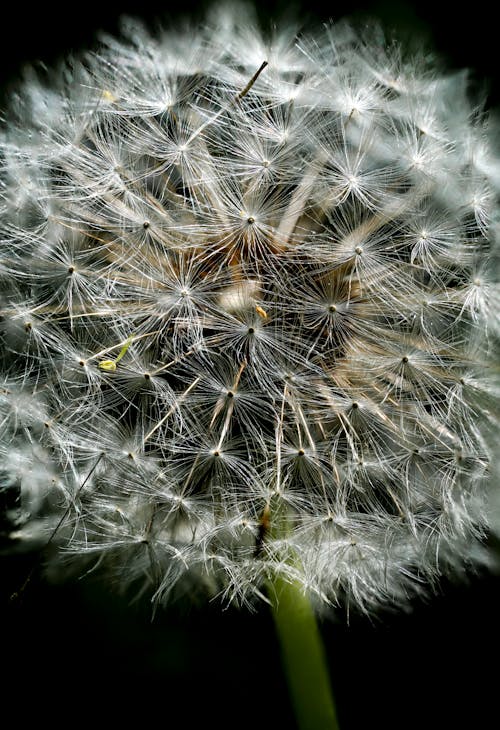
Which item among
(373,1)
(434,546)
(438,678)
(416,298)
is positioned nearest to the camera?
(416,298)

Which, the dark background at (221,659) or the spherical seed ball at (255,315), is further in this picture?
the dark background at (221,659)

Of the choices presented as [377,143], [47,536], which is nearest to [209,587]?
[47,536]

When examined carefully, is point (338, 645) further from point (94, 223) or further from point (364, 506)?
point (94, 223)

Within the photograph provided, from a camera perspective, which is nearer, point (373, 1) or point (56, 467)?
point (56, 467)

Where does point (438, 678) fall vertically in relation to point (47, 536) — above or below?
below

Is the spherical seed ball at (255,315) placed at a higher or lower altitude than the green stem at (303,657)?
higher
